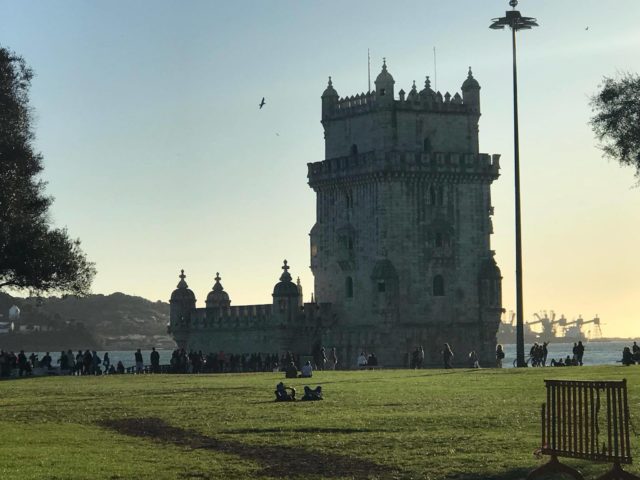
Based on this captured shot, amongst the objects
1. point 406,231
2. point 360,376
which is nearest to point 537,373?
point 360,376

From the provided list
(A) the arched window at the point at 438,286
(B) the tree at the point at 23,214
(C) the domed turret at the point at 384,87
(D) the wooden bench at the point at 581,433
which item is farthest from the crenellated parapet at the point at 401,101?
(D) the wooden bench at the point at 581,433

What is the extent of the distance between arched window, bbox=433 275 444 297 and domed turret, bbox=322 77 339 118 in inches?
625

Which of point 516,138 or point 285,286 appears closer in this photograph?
point 516,138

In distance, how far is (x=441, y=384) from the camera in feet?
173

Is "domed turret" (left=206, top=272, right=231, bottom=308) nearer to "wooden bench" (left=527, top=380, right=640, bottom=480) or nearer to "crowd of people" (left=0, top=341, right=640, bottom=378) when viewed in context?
"crowd of people" (left=0, top=341, right=640, bottom=378)

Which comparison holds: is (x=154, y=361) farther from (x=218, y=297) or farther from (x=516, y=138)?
(x=218, y=297)

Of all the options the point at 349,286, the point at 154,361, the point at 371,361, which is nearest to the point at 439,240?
the point at 349,286

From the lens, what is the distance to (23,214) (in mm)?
55906

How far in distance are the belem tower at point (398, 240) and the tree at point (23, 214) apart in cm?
4717

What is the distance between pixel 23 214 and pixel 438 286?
183 ft

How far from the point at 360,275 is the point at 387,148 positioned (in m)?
9.56

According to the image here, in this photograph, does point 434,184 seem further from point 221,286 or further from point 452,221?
point 221,286

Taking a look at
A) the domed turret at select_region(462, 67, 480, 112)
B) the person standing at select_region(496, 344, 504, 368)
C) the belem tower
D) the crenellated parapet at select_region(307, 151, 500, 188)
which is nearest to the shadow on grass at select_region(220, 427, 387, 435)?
the person standing at select_region(496, 344, 504, 368)

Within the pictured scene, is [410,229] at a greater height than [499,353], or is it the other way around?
[410,229]
